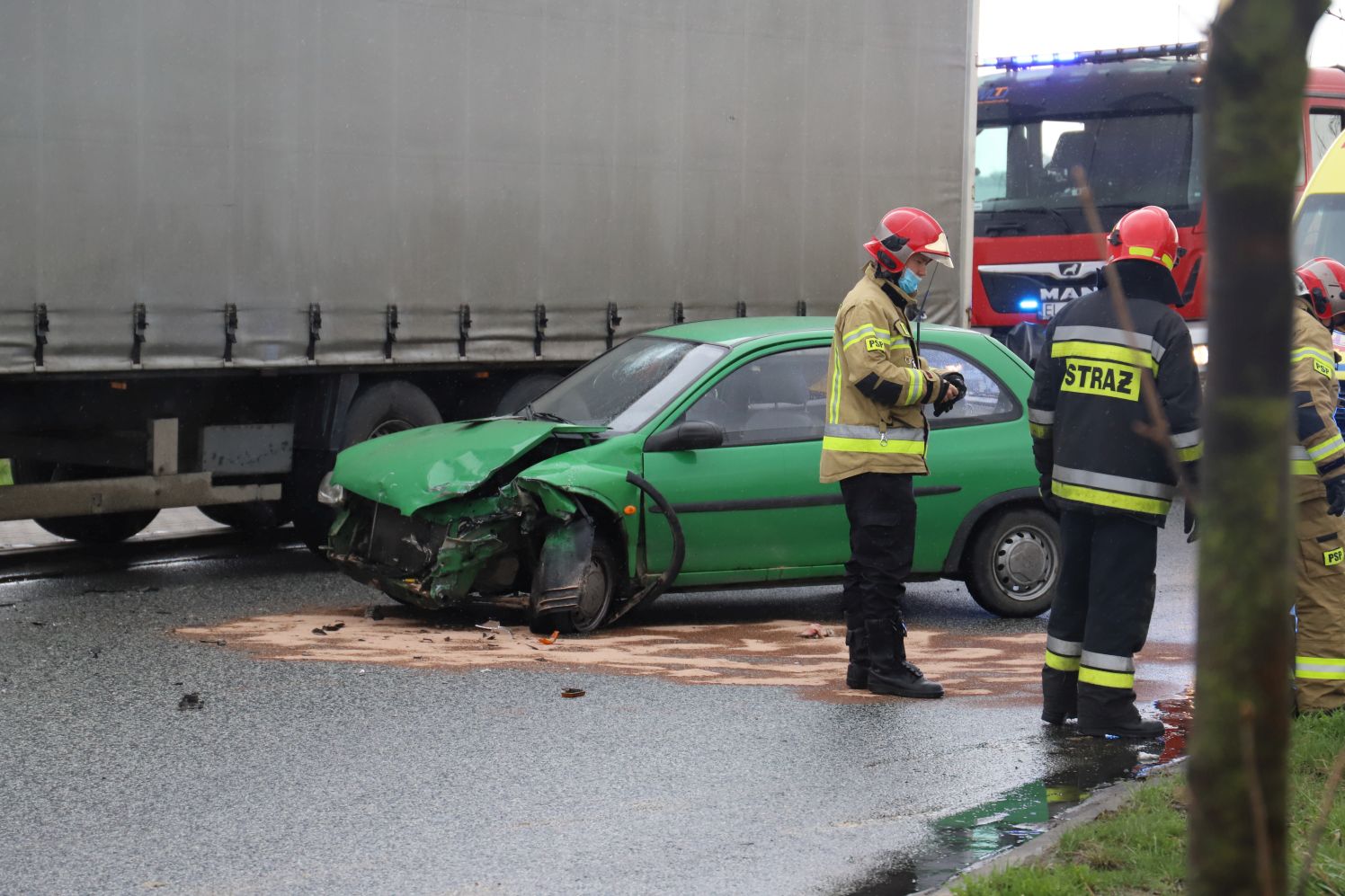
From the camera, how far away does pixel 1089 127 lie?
49.9 ft

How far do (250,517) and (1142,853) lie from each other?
8.16 m

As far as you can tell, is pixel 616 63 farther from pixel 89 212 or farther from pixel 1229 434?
pixel 1229 434

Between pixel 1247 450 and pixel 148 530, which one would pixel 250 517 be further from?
pixel 1247 450

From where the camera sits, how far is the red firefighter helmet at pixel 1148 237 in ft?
19.1

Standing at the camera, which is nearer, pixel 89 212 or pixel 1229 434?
pixel 1229 434

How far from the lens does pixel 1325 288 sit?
6461mm

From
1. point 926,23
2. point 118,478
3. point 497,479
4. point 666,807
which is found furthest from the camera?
point 926,23

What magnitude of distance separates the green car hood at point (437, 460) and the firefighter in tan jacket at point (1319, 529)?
3292 millimetres

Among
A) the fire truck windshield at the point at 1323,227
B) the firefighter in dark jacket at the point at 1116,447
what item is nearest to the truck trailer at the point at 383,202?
the fire truck windshield at the point at 1323,227

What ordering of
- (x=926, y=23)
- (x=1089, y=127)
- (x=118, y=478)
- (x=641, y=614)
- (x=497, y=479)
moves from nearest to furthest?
1. (x=497, y=479)
2. (x=641, y=614)
3. (x=118, y=478)
4. (x=926, y=23)
5. (x=1089, y=127)

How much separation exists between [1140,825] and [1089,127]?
11.5 m

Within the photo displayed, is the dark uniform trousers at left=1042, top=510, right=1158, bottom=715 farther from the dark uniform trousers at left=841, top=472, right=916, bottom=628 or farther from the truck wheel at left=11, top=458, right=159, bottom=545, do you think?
the truck wheel at left=11, top=458, right=159, bottom=545

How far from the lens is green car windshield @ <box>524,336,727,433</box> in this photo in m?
8.32

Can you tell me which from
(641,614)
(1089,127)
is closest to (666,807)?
(641,614)
